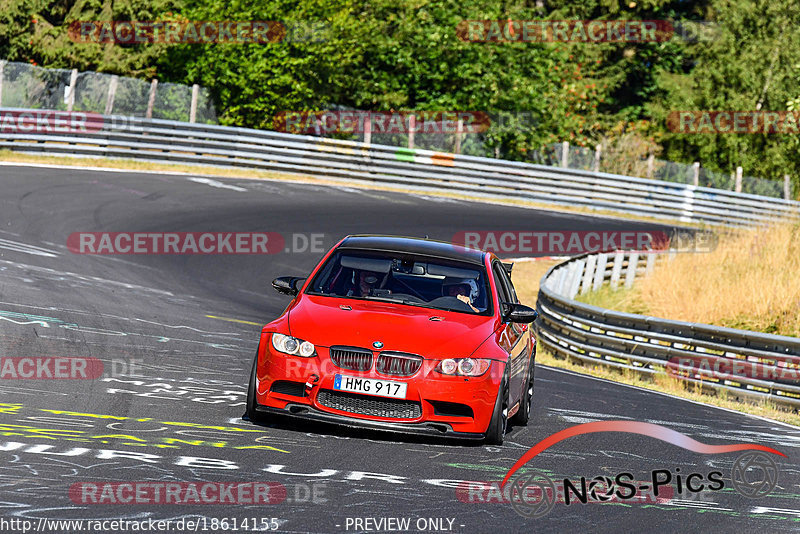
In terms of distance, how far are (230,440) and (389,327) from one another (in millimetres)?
1398

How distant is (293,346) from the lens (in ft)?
27.2

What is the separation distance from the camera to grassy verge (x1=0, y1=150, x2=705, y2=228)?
2823 cm

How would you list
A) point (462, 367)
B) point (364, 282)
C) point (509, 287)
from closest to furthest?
point (462, 367) → point (364, 282) → point (509, 287)

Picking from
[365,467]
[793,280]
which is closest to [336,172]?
[793,280]

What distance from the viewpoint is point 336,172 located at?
32812 millimetres

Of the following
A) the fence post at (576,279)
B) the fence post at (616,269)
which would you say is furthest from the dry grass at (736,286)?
the fence post at (576,279)

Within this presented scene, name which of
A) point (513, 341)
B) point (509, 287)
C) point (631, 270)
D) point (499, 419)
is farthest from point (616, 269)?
point (499, 419)

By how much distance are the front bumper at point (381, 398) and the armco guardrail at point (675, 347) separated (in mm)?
6826

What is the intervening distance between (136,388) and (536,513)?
412 cm

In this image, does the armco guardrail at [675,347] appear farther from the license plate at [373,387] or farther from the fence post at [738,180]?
the fence post at [738,180]

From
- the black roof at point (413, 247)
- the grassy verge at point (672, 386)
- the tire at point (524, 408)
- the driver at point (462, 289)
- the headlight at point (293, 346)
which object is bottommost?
the grassy verge at point (672, 386)

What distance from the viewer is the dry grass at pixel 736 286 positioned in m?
18.5

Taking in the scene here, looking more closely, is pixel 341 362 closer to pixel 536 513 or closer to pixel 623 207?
pixel 536 513

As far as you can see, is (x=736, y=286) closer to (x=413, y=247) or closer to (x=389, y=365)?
(x=413, y=247)
